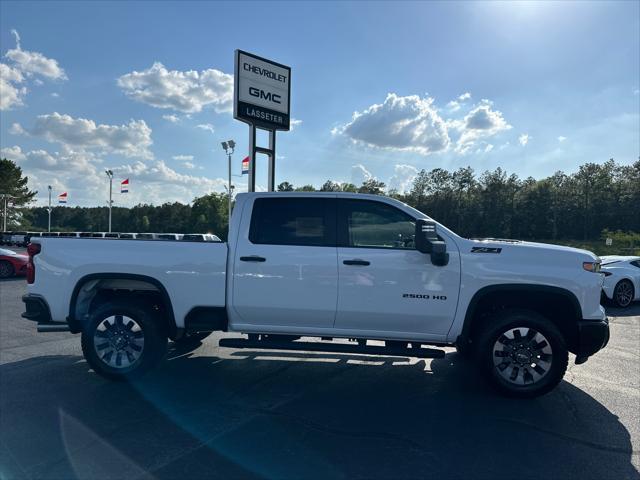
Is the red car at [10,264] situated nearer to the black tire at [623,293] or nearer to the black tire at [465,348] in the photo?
the black tire at [465,348]

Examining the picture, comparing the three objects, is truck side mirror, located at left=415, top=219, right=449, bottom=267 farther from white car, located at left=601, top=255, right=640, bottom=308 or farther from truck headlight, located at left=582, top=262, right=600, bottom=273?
white car, located at left=601, top=255, right=640, bottom=308

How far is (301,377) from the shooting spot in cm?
539

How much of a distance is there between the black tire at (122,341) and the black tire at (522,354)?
353 centimetres

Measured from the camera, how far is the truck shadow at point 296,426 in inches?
131

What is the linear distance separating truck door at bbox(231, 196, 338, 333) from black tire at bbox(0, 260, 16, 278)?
47.7 feet

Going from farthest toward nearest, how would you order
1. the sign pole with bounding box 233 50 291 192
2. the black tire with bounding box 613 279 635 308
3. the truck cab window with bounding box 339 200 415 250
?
the sign pole with bounding box 233 50 291 192
the black tire with bounding box 613 279 635 308
the truck cab window with bounding box 339 200 415 250

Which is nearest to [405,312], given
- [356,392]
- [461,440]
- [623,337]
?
[356,392]

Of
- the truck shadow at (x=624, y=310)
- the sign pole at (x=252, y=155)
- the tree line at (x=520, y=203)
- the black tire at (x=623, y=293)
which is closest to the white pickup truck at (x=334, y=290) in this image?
the sign pole at (x=252, y=155)

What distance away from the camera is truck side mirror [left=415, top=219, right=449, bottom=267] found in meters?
4.57

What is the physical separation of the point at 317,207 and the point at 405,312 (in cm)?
148

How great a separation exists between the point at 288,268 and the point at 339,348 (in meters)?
1.02

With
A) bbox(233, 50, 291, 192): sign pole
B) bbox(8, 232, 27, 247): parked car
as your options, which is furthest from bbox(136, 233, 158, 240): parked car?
bbox(8, 232, 27, 247): parked car

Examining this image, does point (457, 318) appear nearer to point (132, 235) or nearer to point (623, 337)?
point (132, 235)

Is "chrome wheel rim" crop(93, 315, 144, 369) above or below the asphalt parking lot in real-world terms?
above
